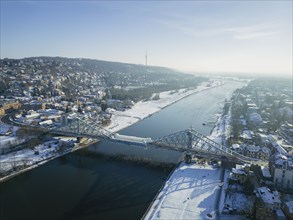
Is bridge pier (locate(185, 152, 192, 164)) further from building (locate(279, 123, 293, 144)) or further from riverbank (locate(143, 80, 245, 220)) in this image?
building (locate(279, 123, 293, 144))

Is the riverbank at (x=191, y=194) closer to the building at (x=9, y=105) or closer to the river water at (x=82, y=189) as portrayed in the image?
the river water at (x=82, y=189)

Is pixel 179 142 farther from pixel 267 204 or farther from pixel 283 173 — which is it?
pixel 267 204

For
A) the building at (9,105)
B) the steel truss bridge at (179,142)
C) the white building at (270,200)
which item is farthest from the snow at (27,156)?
the building at (9,105)

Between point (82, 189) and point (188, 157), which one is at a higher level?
point (188, 157)

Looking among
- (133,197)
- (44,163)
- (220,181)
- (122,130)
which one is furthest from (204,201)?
(122,130)

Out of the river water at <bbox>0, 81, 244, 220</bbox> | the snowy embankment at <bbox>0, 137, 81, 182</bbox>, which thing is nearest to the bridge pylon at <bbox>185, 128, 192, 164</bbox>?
the river water at <bbox>0, 81, 244, 220</bbox>

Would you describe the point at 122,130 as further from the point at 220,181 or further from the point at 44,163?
the point at 220,181

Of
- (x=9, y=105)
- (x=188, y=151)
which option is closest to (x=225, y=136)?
(x=188, y=151)
